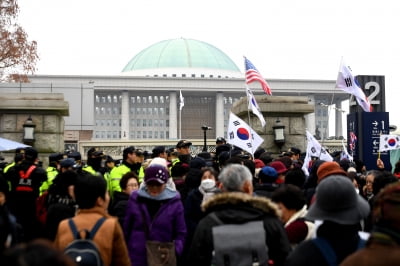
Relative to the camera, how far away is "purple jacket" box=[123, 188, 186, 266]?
17.4 feet

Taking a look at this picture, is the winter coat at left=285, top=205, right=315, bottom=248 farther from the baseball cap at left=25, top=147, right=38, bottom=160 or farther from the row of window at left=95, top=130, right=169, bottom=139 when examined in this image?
the row of window at left=95, top=130, right=169, bottom=139

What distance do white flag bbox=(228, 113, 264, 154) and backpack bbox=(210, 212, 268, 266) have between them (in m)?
7.62

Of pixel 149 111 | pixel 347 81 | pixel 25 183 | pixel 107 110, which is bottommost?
pixel 25 183

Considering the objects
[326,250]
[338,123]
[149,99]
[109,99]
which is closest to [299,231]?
[326,250]

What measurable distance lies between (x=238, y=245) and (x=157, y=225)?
152cm

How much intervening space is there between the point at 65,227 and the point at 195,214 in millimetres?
2273

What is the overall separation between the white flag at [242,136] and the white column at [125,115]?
85.6 meters

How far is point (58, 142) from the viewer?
1636 centimetres

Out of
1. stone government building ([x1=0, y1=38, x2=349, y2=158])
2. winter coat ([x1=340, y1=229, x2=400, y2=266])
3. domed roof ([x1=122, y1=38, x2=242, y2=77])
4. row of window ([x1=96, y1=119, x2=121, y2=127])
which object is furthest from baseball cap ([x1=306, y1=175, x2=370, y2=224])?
domed roof ([x1=122, y1=38, x2=242, y2=77])

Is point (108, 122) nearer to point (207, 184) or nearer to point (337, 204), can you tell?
point (207, 184)

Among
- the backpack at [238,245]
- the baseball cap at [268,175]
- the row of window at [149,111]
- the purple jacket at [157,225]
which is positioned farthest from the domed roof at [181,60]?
the backpack at [238,245]

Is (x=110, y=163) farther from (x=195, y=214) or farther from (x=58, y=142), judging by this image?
(x=58, y=142)

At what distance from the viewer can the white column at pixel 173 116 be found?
96.9 metres

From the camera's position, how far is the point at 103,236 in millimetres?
4074
